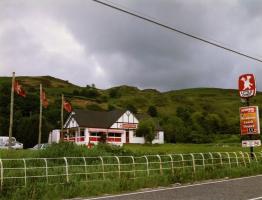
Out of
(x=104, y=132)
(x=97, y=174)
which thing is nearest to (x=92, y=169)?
(x=97, y=174)

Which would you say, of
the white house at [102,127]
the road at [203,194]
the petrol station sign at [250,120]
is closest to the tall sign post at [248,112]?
the petrol station sign at [250,120]

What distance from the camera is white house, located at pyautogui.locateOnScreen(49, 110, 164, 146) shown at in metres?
78.8

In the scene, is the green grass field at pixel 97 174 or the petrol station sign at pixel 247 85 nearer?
the green grass field at pixel 97 174

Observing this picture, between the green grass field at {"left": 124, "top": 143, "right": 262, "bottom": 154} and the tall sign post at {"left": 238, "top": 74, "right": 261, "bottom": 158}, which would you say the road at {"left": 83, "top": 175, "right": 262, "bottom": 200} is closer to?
the tall sign post at {"left": 238, "top": 74, "right": 261, "bottom": 158}

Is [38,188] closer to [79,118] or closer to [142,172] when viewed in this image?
[142,172]

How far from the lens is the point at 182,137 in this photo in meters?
89.9

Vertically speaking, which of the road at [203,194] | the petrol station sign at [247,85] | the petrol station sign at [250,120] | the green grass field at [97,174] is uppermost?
the petrol station sign at [247,85]

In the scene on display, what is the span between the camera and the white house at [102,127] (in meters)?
78.8

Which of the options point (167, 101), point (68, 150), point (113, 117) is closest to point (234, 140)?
point (113, 117)

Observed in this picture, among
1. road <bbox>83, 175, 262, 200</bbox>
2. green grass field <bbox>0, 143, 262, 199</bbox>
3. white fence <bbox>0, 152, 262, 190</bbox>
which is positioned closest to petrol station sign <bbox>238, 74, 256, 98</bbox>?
green grass field <bbox>0, 143, 262, 199</bbox>

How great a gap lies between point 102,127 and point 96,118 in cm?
284

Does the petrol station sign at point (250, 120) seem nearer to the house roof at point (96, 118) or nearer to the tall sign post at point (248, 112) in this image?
the tall sign post at point (248, 112)

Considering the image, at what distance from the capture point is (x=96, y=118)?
82.6m

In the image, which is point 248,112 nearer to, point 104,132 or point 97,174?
point 97,174
